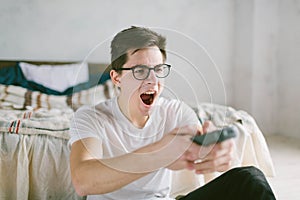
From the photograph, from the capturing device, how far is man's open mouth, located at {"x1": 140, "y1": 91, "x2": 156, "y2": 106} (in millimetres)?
723

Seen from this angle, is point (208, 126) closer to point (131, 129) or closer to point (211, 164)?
point (211, 164)

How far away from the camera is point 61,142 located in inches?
68.1

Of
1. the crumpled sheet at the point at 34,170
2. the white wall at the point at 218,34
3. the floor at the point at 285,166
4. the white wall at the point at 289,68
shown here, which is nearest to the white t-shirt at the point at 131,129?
the crumpled sheet at the point at 34,170

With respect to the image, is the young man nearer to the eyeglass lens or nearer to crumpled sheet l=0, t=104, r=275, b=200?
the eyeglass lens

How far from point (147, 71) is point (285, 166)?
2.22 m

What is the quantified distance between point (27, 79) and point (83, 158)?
90.9 inches

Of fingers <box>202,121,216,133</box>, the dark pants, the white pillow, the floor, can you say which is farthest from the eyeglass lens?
the white pillow

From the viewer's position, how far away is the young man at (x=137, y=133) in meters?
A: 0.69

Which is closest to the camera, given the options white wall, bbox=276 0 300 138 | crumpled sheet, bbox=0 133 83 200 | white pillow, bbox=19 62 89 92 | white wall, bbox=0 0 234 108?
crumpled sheet, bbox=0 133 83 200

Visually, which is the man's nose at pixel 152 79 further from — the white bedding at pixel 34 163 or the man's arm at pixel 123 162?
the white bedding at pixel 34 163

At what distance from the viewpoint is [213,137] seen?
669mm

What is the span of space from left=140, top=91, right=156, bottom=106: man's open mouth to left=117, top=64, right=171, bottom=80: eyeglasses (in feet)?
0.09

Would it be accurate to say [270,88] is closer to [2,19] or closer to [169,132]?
[2,19]

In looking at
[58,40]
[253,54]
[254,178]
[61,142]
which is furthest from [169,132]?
[253,54]
